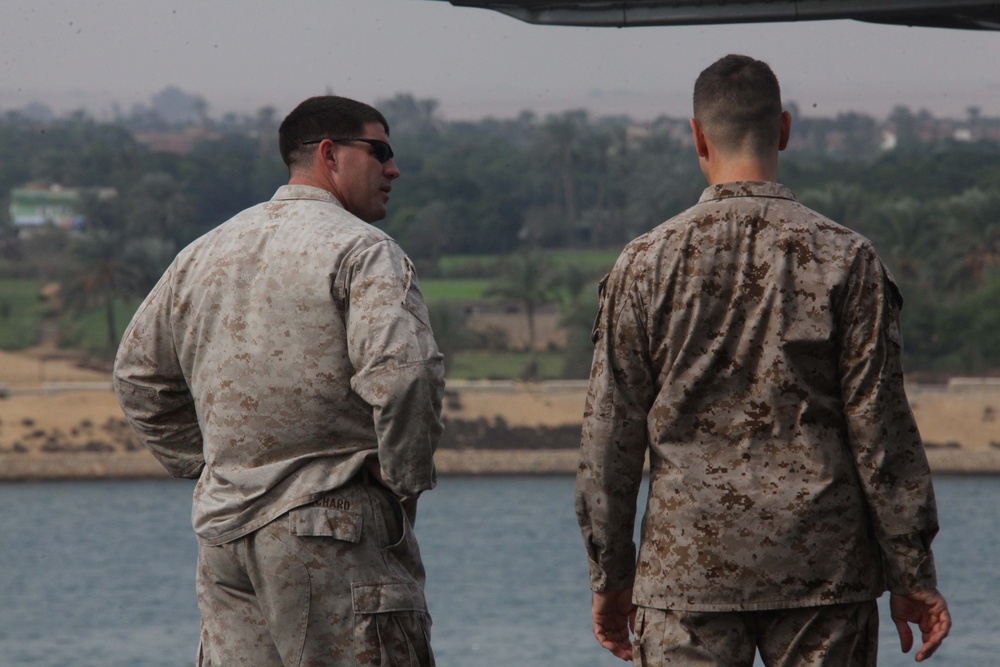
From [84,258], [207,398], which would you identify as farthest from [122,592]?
[207,398]

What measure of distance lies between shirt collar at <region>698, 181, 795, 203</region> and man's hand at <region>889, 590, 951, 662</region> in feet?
2.56

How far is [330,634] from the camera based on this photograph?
117 inches

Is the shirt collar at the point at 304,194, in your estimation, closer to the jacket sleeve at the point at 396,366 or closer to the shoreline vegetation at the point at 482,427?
the jacket sleeve at the point at 396,366

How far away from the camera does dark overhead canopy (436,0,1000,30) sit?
440 cm

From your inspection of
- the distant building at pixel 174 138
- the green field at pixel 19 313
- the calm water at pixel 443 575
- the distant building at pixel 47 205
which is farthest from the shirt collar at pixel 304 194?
the distant building at pixel 174 138

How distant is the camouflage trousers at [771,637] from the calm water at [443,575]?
3153 cm

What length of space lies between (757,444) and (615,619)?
0.47 metres

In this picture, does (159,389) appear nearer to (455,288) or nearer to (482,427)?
(482,427)

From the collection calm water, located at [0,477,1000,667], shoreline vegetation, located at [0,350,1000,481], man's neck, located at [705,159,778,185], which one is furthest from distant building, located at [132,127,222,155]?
man's neck, located at [705,159,778,185]

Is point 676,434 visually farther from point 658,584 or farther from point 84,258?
point 84,258

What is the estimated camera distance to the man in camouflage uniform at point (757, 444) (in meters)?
2.78

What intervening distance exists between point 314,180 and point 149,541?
55638 mm

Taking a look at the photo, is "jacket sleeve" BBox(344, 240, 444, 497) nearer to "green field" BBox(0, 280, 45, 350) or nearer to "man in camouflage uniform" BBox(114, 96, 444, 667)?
Answer: "man in camouflage uniform" BBox(114, 96, 444, 667)

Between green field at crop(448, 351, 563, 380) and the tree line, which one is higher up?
the tree line
